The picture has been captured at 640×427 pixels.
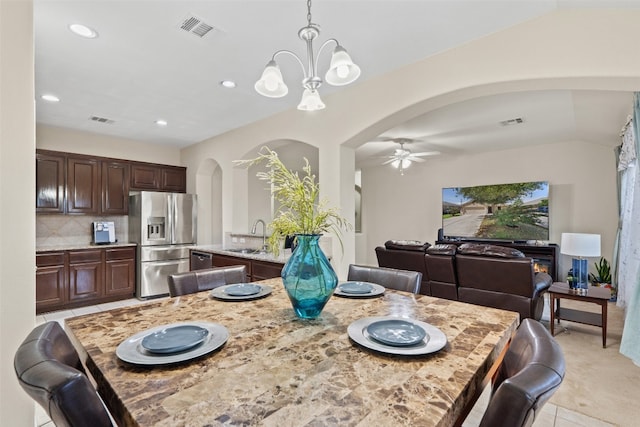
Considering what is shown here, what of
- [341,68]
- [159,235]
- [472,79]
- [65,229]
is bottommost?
[159,235]

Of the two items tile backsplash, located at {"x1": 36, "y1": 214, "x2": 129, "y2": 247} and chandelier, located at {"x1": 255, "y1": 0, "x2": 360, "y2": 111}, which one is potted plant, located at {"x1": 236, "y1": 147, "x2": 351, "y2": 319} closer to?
chandelier, located at {"x1": 255, "y1": 0, "x2": 360, "y2": 111}

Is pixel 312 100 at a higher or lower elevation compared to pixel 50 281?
higher

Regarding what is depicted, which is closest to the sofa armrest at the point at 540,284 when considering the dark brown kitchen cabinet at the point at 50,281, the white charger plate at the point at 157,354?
the white charger plate at the point at 157,354

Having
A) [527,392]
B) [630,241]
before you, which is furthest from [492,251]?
[527,392]

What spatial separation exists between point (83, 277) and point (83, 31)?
3570 millimetres

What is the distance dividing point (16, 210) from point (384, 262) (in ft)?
12.1

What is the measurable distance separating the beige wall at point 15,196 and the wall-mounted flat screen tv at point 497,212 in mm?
6700

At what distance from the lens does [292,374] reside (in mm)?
824

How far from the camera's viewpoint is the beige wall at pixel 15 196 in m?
1.48

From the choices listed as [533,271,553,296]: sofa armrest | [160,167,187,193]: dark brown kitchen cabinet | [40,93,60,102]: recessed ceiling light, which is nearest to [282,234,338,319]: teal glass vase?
[533,271,553,296]: sofa armrest

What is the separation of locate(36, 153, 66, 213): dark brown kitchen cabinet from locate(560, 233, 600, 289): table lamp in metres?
6.60

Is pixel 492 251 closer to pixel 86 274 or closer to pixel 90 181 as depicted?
pixel 86 274

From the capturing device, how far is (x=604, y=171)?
508cm

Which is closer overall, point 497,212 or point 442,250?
point 442,250
